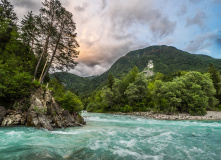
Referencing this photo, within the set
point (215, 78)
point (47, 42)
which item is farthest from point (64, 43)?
point (215, 78)

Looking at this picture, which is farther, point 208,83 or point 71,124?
point 208,83

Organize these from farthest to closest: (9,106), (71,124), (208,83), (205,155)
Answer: (208,83) < (71,124) < (9,106) < (205,155)

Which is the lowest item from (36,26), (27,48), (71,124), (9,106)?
(71,124)

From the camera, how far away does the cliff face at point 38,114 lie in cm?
1136

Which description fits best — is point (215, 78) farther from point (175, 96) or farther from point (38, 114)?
point (38, 114)

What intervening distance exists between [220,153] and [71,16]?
21688 mm

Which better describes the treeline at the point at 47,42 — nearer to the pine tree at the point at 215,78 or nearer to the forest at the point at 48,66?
the forest at the point at 48,66

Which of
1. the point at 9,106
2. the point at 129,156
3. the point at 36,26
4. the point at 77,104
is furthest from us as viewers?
the point at 36,26

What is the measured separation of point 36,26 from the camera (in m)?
Answer: 18.0

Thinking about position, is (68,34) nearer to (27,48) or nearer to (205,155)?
(27,48)

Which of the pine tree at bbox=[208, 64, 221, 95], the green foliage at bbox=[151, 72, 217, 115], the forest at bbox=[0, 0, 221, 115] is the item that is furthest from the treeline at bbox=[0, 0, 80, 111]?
the pine tree at bbox=[208, 64, 221, 95]

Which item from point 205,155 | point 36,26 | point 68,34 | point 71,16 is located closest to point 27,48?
point 36,26

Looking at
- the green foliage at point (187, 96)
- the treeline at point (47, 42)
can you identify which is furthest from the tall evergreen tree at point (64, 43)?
the green foliage at point (187, 96)

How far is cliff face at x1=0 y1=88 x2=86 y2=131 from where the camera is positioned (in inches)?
447
